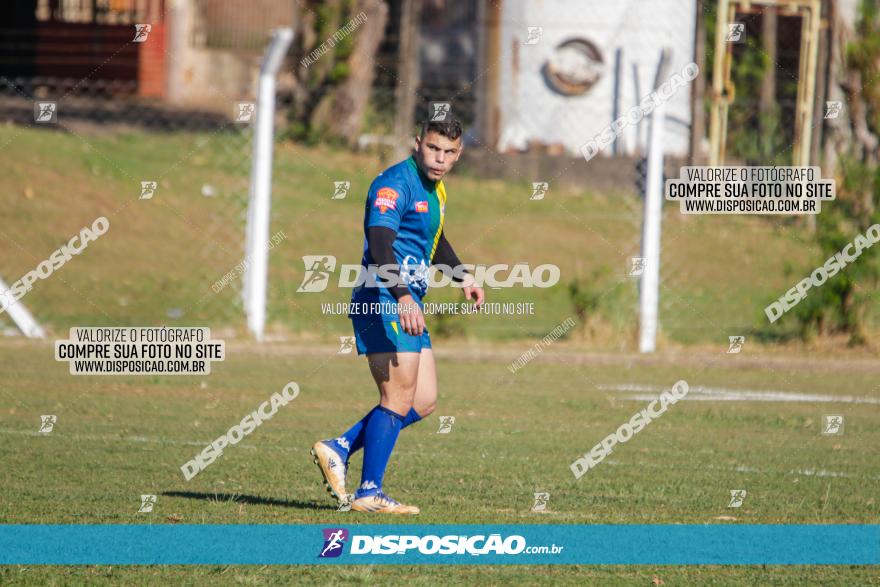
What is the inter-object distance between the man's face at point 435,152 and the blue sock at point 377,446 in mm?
1222

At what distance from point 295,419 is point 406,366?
3819mm

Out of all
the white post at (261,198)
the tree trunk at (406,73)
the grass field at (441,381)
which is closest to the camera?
the grass field at (441,381)

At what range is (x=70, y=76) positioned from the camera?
30047 millimetres

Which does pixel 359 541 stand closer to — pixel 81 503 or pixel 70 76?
pixel 81 503

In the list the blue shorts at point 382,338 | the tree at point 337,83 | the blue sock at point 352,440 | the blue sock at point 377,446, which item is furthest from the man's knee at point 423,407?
the tree at point 337,83

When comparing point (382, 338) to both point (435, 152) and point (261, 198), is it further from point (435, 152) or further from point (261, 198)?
point (261, 198)

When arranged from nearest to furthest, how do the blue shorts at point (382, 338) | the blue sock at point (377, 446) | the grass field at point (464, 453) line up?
the grass field at point (464, 453), the blue shorts at point (382, 338), the blue sock at point (377, 446)

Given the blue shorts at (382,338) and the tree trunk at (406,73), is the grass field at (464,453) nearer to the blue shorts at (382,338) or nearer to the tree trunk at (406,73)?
the blue shorts at (382,338)

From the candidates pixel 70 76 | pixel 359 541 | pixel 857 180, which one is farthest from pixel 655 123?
pixel 70 76

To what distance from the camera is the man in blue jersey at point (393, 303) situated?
6941 mm

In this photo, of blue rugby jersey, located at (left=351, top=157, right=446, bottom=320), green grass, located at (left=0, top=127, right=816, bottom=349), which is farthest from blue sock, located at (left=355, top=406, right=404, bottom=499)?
green grass, located at (left=0, top=127, right=816, bottom=349)

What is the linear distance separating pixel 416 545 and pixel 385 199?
1695mm

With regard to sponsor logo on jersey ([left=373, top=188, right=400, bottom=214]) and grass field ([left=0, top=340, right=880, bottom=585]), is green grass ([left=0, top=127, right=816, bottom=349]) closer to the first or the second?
grass field ([left=0, top=340, right=880, bottom=585])

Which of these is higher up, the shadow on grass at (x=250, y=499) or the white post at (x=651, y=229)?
the white post at (x=651, y=229)
